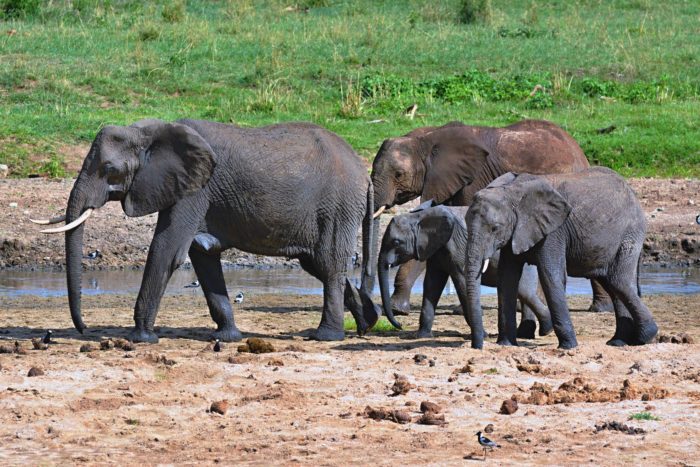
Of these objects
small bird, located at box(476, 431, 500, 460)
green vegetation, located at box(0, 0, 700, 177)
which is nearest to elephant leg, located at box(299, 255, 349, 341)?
small bird, located at box(476, 431, 500, 460)

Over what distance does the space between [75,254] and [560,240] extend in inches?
133

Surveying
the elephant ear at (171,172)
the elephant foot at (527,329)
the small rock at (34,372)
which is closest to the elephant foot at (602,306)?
the elephant foot at (527,329)

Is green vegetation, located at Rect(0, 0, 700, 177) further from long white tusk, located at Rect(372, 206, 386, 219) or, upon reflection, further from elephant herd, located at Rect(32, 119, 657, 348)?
elephant herd, located at Rect(32, 119, 657, 348)

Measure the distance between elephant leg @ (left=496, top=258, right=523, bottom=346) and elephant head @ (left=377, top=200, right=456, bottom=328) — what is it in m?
0.77

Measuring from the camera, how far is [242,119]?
2017 cm

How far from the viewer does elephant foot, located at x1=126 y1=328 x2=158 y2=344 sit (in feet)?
33.8

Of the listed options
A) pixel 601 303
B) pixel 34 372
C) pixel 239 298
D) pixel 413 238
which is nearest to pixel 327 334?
pixel 413 238

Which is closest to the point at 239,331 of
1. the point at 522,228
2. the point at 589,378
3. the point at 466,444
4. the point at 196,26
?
the point at 522,228

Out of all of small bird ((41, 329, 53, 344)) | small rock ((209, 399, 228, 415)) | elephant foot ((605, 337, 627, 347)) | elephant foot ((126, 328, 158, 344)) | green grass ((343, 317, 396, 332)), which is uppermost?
small rock ((209, 399, 228, 415))

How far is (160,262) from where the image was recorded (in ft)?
33.9

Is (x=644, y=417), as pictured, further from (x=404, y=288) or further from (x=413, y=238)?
(x=404, y=288)

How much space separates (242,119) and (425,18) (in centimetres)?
913

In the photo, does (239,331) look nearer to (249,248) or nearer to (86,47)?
(249,248)

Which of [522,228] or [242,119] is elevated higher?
[522,228]
